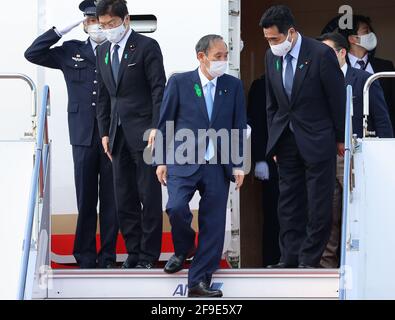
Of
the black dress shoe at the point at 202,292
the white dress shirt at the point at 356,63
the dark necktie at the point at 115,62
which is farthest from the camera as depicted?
the white dress shirt at the point at 356,63

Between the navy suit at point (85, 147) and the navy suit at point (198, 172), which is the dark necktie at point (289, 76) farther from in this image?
the navy suit at point (85, 147)

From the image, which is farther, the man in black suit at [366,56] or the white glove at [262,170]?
the white glove at [262,170]

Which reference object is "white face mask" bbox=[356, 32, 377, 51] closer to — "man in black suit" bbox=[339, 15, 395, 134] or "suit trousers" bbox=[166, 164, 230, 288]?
"man in black suit" bbox=[339, 15, 395, 134]

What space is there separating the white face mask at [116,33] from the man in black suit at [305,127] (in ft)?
3.44

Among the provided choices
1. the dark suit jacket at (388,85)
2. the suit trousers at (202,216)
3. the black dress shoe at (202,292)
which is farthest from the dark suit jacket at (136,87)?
the dark suit jacket at (388,85)

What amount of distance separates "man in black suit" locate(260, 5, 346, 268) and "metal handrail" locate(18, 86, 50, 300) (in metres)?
1.68

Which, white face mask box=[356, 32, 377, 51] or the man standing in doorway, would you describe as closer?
the man standing in doorway

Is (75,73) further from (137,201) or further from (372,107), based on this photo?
(372,107)

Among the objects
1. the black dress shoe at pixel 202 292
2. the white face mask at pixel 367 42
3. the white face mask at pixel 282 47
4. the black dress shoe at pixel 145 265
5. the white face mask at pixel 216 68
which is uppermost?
the white face mask at pixel 367 42

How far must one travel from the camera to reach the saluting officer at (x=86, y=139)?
9.04 m

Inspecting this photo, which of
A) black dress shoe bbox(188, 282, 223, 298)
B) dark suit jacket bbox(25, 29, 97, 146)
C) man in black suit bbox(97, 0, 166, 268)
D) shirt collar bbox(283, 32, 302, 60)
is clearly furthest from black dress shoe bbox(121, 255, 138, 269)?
shirt collar bbox(283, 32, 302, 60)

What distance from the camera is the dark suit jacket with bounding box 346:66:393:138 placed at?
9062 millimetres

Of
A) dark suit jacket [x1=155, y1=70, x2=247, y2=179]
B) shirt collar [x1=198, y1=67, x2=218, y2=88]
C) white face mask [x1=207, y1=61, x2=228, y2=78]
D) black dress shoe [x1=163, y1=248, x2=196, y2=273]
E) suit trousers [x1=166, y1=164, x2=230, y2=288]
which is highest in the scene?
white face mask [x1=207, y1=61, x2=228, y2=78]

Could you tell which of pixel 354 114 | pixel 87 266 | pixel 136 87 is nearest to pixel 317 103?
pixel 354 114
